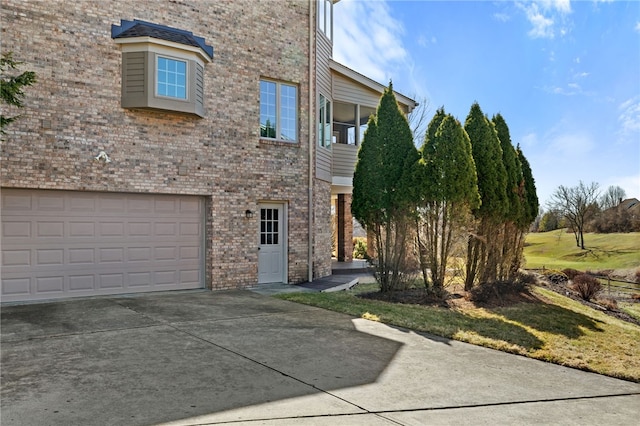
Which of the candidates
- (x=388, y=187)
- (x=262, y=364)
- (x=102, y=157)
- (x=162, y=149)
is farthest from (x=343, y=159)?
(x=262, y=364)

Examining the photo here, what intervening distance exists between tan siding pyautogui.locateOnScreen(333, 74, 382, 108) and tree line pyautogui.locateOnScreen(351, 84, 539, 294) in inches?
186

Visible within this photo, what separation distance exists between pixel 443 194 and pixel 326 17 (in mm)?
7775

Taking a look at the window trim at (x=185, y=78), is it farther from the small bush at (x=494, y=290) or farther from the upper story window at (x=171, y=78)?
the small bush at (x=494, y=290)

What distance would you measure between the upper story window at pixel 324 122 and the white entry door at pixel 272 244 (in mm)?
2623

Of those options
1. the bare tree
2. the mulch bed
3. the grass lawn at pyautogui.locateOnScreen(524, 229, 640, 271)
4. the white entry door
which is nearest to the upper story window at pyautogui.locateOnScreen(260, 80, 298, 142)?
the white entry door

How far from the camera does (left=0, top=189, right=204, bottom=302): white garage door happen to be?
30.8 ft

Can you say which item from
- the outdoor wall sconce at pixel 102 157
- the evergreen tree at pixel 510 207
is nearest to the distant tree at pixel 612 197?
the evergreen tree at pixel 510 207

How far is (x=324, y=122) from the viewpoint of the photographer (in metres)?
13.9

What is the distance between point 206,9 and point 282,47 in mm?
2095

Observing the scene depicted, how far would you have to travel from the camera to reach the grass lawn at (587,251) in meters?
32.3

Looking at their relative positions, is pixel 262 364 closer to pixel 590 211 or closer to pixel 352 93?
pixel 352 93

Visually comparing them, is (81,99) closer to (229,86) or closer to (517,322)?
(229,86)

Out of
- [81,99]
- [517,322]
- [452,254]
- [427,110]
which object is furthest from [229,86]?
[427,110]

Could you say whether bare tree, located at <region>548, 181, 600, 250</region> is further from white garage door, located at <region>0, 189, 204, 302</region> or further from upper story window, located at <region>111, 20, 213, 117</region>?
upper story window, located at <region>111, 20, 213, 117</region>
